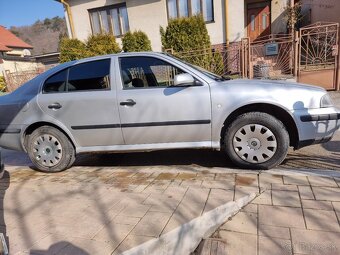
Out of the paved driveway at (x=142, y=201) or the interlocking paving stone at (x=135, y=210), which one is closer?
the paved driveway at (x=142, y=201)

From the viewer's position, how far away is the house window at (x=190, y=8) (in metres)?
13.4

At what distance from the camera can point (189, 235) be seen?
8.09 feet

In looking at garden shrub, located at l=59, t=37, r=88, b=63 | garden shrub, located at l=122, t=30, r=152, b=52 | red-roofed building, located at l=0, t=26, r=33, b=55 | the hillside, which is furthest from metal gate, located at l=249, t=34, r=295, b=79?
the hillside

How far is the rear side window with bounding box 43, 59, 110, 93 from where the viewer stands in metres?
4.06

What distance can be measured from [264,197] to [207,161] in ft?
4.57

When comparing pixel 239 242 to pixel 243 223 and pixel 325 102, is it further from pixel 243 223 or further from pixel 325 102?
pixel 325 102

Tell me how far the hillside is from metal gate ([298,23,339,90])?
149 feet

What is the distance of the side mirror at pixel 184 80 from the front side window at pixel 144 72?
304 millimetres

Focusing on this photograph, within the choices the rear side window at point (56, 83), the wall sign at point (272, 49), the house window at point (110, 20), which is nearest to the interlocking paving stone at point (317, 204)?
the rear side window at point (56, 83)

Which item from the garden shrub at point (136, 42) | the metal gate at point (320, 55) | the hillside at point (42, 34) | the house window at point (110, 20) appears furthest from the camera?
the hillside at point (42, 34)

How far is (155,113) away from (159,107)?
100mm

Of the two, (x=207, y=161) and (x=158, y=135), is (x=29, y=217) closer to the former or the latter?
(x=158, y=135)

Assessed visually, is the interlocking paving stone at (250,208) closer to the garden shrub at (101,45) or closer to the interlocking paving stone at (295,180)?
the interlocking paving stone at (295,180)

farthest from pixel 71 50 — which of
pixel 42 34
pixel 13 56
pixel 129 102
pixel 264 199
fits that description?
pixel 42 34
